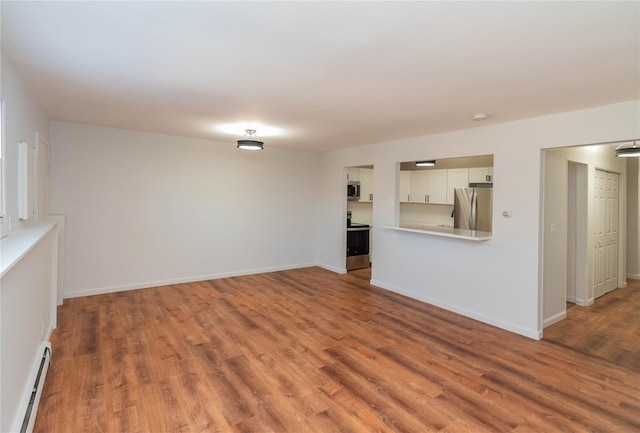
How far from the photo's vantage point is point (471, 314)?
14.0ft

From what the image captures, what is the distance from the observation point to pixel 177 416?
2277mm

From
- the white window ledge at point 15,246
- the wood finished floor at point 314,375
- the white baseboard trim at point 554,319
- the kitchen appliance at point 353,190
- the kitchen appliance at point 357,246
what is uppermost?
the kitchen appliance at point 353,190

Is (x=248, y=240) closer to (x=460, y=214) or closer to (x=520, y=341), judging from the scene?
(x=460, y=214)

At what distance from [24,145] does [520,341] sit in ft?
16.5

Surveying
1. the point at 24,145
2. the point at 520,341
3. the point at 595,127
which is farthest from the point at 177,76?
the point at 520,341

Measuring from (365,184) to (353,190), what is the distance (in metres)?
0.47

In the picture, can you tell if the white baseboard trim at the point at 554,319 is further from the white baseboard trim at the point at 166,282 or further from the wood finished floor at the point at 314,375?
the white baseboard trim at the point at 166,282

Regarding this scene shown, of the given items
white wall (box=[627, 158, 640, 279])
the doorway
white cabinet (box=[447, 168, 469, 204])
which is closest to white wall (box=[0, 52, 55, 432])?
the doorway

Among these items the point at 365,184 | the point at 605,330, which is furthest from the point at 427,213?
the point at 605,330

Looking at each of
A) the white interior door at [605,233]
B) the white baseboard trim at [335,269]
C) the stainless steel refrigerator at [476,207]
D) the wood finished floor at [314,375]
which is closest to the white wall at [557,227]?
the white interior door at [605,233]

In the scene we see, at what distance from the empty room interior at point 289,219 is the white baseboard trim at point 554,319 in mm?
48

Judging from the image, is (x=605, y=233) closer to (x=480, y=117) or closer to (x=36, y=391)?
(x=480, y=117)

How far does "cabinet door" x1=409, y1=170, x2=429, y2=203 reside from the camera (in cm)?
741

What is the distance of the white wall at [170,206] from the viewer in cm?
476
